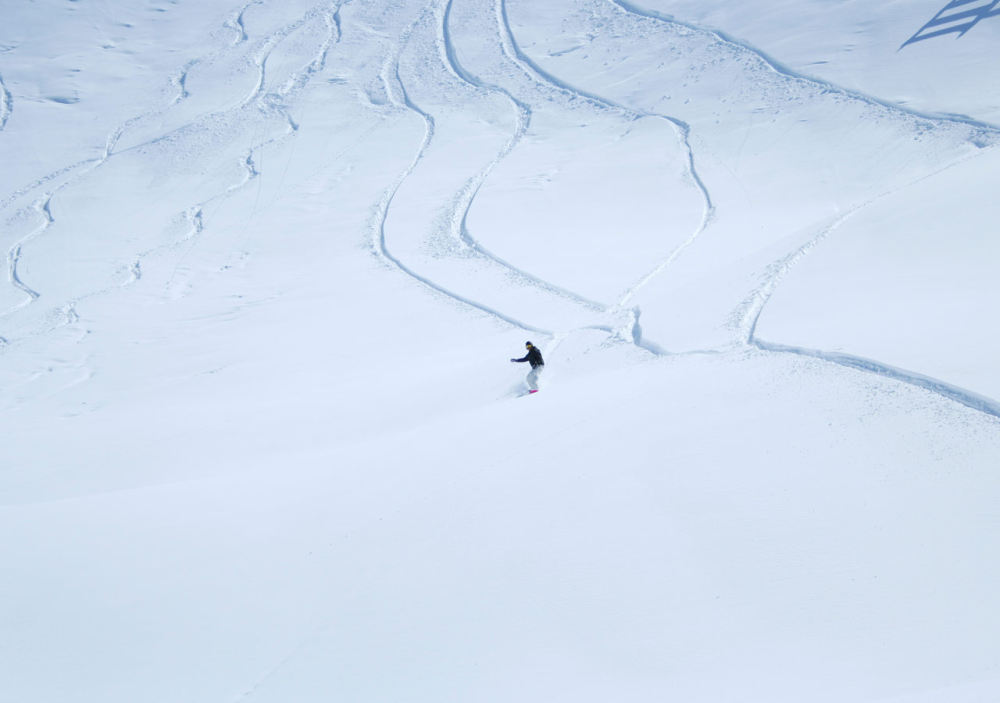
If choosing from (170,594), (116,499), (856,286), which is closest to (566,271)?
(856,286)

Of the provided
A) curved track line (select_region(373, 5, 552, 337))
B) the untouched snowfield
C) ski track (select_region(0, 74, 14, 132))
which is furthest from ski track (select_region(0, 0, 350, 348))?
ski track (select_region(0, 74, 14, 132))

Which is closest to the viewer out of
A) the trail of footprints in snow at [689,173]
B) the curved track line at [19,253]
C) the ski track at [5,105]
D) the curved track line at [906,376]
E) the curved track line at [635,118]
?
the curved track line at [906,376]

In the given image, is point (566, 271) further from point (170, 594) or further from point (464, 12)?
point (464, 12)

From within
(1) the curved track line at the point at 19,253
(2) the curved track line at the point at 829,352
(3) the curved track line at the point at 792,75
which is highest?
(3) the curved track line at the point at 792,75

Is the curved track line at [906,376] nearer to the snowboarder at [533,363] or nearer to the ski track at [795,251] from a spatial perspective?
the ski track at [795,251]

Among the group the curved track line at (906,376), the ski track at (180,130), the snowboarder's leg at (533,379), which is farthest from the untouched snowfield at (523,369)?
the snowboarder's leg at (533,379)

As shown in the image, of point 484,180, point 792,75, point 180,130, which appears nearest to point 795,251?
point 484,180
